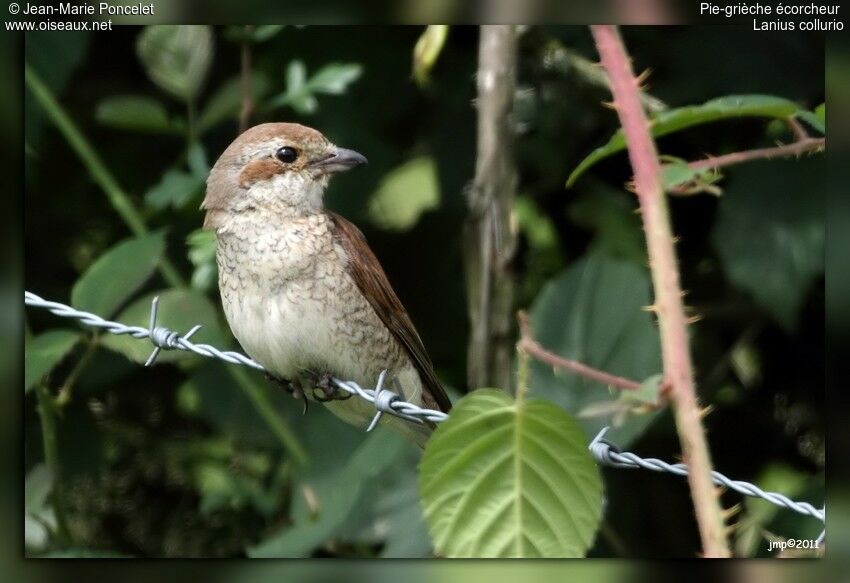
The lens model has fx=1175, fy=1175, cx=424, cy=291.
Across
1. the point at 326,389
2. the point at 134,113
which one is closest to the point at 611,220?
the point at 326,389

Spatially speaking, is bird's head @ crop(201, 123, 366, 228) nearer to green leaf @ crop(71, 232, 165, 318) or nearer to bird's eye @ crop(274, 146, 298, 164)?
bird's eye @ crop(274, 146, 298, 164)

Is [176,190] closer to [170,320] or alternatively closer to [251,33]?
[170,320]

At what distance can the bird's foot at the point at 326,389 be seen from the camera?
319 centimetres

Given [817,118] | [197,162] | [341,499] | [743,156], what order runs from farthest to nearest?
[197,162], [341,499], [817,118], [743,156]

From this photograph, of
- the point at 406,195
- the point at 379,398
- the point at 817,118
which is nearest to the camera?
the point at 817,118

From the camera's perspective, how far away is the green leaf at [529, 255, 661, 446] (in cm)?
322

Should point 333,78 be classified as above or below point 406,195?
above

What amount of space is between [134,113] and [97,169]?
284 millimetres

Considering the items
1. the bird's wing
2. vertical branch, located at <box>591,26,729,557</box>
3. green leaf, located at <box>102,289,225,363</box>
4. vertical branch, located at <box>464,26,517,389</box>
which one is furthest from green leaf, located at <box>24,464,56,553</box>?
vertical branch, located at <box>591,26,729,557</box>

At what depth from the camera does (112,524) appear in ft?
12.4

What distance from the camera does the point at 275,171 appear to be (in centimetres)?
316

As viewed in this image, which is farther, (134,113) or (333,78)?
(134,113)

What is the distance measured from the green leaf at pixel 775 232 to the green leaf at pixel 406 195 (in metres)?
0.93

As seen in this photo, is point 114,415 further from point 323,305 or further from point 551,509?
point 551,509
